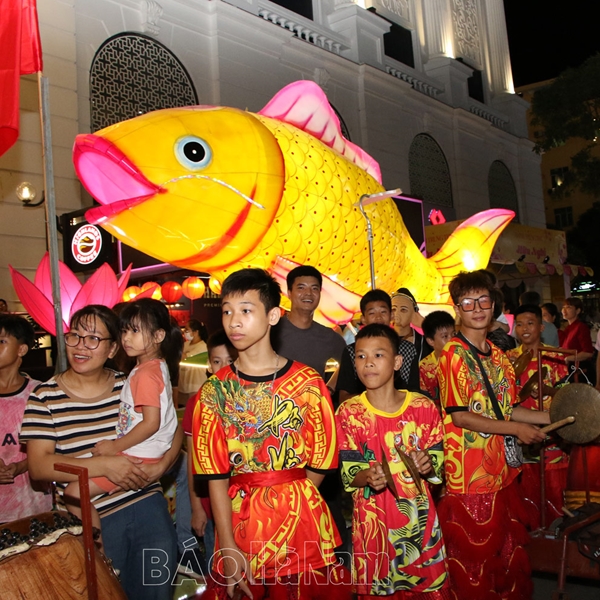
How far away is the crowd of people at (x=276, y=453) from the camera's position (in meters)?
2.01

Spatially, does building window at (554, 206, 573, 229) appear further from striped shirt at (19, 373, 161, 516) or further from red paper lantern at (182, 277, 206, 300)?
striped shirt at (19, 373, 161, 516)

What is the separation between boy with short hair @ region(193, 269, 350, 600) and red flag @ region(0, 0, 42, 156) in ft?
6.91

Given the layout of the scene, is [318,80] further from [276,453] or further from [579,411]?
[276,453]

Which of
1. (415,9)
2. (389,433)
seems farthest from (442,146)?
(389,433)

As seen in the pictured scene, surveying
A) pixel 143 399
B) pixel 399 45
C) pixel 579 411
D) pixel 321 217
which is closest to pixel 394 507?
pixel 579 411

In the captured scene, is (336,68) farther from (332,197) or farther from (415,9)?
(332,197)

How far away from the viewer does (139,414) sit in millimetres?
2422

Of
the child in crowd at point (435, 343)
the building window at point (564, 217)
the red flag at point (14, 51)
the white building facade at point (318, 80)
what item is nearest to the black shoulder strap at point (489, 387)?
the child in crowd at point (435, 343)

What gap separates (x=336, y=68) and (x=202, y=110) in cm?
971

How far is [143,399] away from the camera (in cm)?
239

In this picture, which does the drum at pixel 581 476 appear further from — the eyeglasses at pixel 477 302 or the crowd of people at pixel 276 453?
the eyeglasses at pixel 477 302

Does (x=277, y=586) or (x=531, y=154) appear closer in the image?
(x=277, y=586)

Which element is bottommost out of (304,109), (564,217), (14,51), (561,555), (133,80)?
(561,555)

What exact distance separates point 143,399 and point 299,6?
40.9 feet
